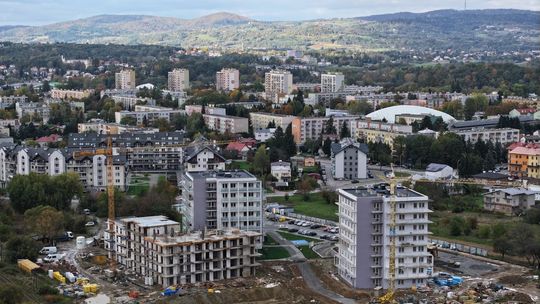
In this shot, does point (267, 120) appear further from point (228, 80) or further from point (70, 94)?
point (228, 80)

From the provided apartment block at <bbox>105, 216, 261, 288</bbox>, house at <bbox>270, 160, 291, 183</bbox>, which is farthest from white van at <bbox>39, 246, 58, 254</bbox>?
house at <bbox>270, 160, 291, 183</bbox>

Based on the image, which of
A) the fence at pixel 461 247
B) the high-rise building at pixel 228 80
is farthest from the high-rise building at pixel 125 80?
the fence at pixel 461 247

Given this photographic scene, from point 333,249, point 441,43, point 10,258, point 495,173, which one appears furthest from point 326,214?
point 441,43

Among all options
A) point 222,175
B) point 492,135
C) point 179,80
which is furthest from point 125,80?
point 222,175

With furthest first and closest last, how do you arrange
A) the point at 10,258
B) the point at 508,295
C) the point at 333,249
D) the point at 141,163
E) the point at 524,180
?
1. the point at 141,163
2. the point at 524,180
3. the point at 333,249
4. the point at 10,258
5. the point at 508,295

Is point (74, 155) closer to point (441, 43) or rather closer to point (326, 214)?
point (326, 214)

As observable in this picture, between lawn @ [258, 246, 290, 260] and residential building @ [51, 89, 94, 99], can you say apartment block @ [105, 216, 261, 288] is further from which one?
residential building @ [51, 89, 94, 99]
